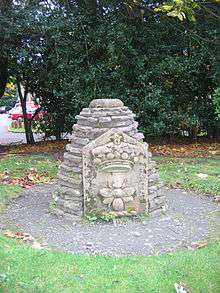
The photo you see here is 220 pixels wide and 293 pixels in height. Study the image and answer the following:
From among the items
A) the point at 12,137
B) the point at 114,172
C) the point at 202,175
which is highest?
the point at 114,172

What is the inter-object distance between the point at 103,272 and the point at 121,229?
5.15 ft

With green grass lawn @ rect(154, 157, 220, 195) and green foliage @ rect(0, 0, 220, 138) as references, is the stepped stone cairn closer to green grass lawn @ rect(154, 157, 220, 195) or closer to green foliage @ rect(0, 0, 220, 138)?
green grass lawn @ rect(154, 157, 220, 195)


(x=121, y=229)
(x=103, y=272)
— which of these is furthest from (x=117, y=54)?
(x=103, y=272)

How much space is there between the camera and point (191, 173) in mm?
10195

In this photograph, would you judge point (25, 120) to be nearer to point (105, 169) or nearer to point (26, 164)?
point (26, 164)

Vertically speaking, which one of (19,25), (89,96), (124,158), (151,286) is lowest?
(151,286)

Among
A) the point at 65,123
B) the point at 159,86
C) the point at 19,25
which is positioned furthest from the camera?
the point at 65,123

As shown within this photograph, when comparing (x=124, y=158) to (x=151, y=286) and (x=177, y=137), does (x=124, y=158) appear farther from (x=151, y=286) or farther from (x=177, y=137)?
(x=177, y=137)

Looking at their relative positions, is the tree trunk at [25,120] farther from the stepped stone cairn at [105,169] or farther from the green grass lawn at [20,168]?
the stepped stone cairn at [105,169]

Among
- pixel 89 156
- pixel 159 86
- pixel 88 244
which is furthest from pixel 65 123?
pixel 88 244

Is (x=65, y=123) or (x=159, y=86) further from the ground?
(x=159, y=86)

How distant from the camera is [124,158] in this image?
22.4ft

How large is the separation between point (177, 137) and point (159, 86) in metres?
2.66

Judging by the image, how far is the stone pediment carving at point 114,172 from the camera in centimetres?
677
